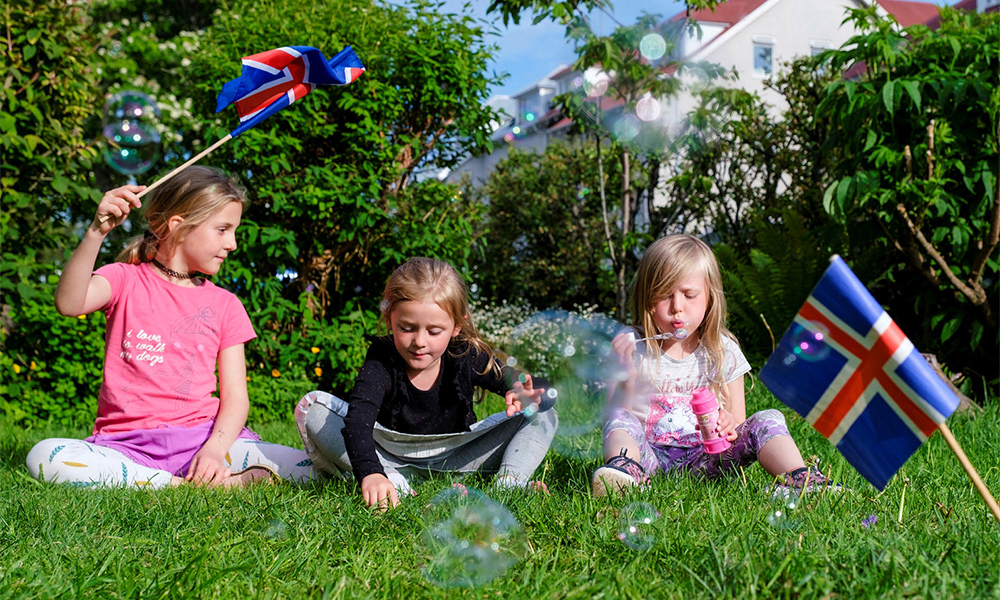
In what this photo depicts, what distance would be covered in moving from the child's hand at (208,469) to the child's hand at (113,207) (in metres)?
0.86

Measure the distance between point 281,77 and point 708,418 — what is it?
191 centimetres

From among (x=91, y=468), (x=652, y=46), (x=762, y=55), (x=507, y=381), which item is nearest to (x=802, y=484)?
(x=507, y=381)

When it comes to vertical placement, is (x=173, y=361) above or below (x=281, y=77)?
below

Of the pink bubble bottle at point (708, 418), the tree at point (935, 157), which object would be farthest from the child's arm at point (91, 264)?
the tree at point (935, 157)

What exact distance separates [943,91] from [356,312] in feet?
11.2

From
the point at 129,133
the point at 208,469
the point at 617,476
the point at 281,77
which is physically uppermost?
the point at 281,77

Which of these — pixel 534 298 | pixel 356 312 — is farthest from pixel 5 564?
pixel 534 298

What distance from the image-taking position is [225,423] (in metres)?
3.15

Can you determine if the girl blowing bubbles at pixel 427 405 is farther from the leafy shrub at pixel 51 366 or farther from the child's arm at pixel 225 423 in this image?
the leafy shrub at pixel 51 366

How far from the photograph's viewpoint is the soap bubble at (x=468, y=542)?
174cm

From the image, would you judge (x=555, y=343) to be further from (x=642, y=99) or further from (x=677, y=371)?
(x=642, y=99)

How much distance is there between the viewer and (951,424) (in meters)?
3.69

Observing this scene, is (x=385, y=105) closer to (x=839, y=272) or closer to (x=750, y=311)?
(x=750, y=311)

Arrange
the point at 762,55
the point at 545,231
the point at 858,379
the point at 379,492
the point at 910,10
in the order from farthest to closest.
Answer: the point at 910,10 < the point at 762,55 < the point at 545,231 < the point at 379,492 < the point at 858,379
